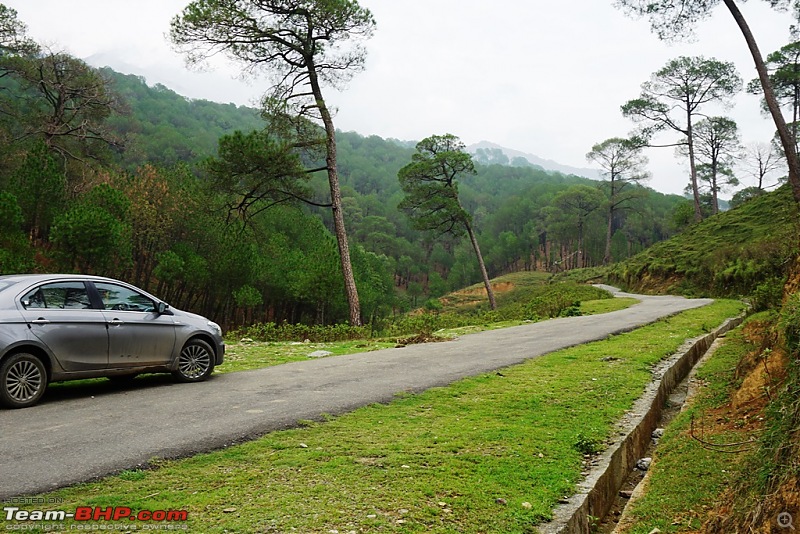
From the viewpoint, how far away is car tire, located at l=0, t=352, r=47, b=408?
20.0ft

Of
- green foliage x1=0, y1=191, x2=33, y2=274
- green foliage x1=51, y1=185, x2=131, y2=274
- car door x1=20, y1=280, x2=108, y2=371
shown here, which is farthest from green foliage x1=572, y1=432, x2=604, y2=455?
green foliage x1=51, y1=185, x2=131, y2=274

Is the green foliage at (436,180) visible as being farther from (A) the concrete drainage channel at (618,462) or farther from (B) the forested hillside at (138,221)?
(A) the concrete drainage channel at (618,462)

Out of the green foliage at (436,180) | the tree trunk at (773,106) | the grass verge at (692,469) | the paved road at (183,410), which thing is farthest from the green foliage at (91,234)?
the tree trunk at (773,106)

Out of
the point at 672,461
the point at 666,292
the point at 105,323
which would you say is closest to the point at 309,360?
the point at 105,323

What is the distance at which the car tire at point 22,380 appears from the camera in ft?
20.0

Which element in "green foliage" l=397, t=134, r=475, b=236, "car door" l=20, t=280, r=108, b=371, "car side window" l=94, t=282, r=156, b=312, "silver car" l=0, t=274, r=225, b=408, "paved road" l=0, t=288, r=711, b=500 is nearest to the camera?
"paved road" l=0, t=288, r=711, b=500

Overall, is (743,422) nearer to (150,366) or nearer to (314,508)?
(314,508)

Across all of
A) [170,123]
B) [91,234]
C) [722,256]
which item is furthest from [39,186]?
[170,123]

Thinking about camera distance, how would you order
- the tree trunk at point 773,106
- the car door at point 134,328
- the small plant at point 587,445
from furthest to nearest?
1. the tree trunk at point 773,106
2. the car door at point 134,328
3. the small plant at point 587,445

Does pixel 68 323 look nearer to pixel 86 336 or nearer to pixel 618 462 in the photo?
pixel 86 336

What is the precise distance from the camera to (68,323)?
22.3 ft

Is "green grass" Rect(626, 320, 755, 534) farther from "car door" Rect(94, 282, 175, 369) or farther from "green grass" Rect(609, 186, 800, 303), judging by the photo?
"green grass" Rect(609, 186, 800, 303)

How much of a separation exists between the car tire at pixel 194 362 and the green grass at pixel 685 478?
645cm

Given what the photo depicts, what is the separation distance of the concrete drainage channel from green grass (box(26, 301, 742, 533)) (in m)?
0.12
